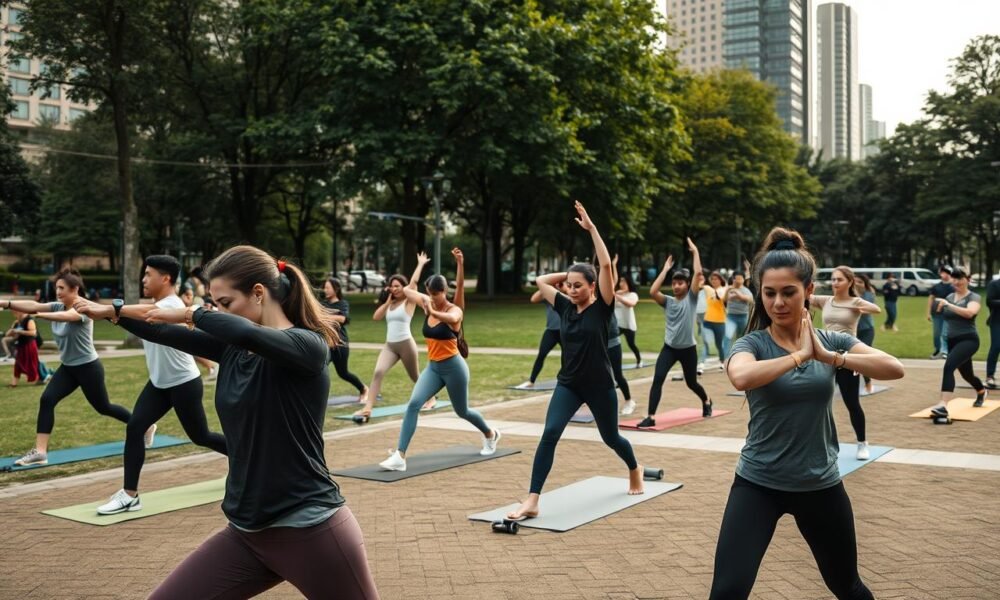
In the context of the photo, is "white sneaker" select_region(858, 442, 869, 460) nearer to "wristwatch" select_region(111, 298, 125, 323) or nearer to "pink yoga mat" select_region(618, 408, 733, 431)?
"pink yoga mat" select_region(618, 408, 733, 431)

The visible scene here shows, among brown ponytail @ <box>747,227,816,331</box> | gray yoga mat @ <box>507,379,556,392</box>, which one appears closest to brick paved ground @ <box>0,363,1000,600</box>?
brown ponytail @ <box>747,227,816,331</box>

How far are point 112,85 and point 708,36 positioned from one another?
529ft

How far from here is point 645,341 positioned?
23922mm

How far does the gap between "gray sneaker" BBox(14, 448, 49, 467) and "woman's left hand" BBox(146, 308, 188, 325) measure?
6389 millimetres

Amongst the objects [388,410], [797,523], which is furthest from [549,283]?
[388,410]

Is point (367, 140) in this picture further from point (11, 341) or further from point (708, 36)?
point (708, 36)

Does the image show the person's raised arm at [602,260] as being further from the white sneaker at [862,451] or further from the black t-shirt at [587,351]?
the white sneaker at [862,451]

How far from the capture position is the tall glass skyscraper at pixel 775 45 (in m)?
160

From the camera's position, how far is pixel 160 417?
703 cm

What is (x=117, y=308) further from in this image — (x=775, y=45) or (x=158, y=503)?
(x=775, y=45)

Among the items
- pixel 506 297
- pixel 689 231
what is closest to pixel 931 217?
pixel 689 231

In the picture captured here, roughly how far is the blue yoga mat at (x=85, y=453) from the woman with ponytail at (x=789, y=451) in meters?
7.56

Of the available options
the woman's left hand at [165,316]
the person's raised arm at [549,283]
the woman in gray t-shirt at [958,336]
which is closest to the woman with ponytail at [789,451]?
the woman's left hand at [165,316]

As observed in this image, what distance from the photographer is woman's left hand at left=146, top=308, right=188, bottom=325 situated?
11.7 ft
